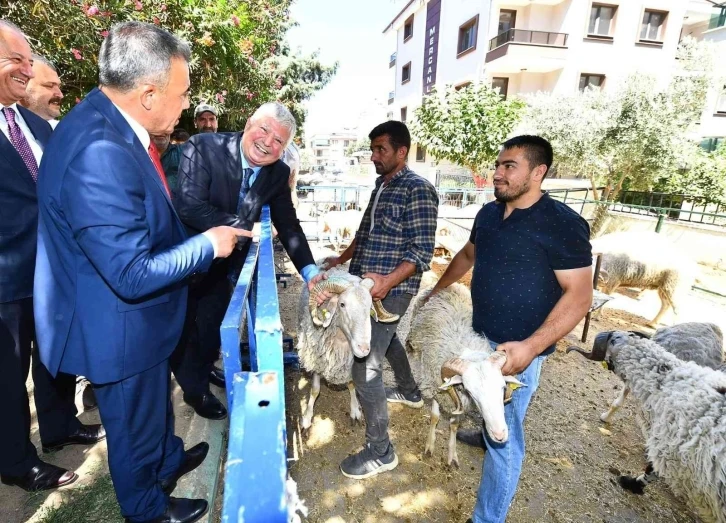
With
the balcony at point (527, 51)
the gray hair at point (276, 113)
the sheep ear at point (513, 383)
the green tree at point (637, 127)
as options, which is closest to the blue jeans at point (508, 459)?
the sheep ear at point (513, 383)

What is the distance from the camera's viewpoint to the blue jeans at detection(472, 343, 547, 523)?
205 centimetres

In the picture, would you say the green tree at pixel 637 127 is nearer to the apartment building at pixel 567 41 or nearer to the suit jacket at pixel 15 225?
the apartment building at pixel 567 41

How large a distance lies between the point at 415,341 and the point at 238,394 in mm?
2668

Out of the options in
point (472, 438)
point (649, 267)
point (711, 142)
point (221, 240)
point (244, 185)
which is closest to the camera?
point (221, 240)

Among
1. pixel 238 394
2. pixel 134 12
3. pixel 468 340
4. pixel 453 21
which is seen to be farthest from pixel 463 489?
pixel 453 21

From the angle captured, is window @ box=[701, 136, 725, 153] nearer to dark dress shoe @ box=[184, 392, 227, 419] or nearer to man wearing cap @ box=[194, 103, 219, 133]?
man wearing cap @ box=[194, 103, 219, 133]

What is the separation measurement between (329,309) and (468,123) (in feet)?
43.7

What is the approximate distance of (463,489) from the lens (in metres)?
2.73

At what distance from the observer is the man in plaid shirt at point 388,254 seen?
8.21 feet

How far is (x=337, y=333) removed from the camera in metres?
3.02

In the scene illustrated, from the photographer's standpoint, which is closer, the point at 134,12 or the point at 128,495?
the point at 128,495

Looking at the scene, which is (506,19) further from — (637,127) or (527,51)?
(637,127)

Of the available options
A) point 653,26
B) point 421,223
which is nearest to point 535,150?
point 421,223

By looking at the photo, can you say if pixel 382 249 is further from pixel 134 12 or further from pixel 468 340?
pixel 134 12
